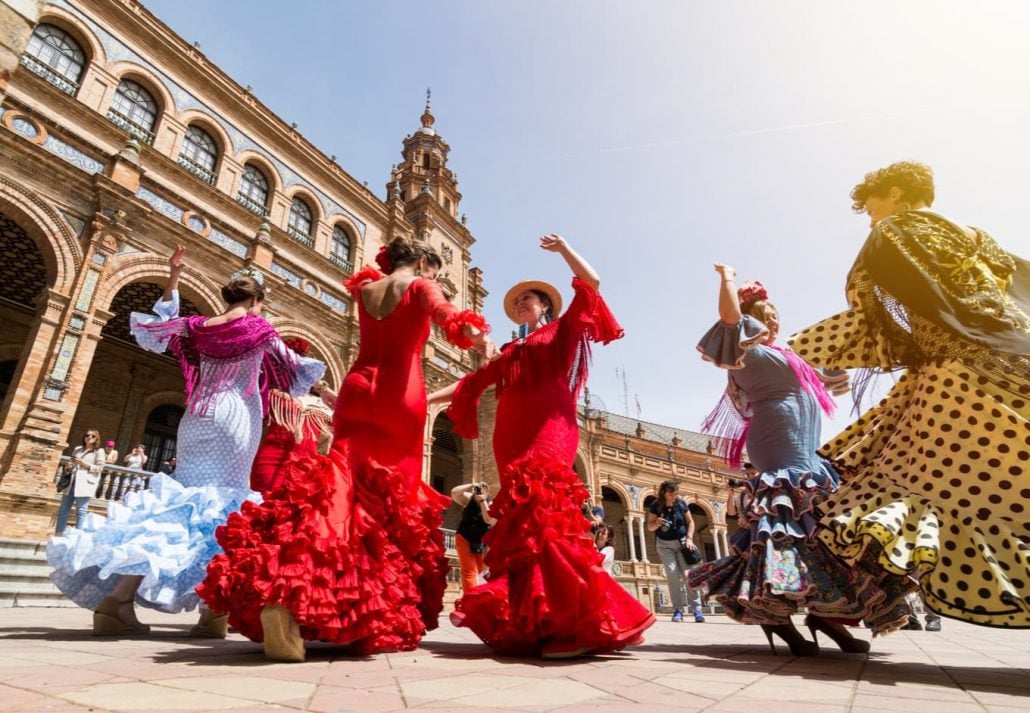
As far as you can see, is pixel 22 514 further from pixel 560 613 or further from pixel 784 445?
pixel 784 445

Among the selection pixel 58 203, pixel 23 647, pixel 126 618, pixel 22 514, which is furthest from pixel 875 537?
pixel 58 203

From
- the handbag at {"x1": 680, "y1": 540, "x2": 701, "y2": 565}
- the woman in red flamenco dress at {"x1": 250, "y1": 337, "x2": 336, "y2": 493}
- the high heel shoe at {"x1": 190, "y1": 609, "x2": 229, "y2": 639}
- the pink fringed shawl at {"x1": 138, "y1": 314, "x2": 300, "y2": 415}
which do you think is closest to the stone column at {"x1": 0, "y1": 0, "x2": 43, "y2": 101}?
the pink fringed shawl at {"x1": 138, "y1": 314, "x2": 300, "y2": 415}

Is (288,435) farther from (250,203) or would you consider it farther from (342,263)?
(342,263)

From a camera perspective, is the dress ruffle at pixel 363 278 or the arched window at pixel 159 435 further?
the arched window at pixel 159 435

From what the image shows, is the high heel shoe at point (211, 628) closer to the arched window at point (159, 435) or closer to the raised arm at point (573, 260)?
the raised arm at point (573, 260)

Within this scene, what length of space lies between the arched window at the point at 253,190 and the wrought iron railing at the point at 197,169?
0.81 metres

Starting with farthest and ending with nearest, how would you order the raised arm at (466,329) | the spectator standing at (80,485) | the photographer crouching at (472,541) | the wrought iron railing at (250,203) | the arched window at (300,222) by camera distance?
the arched window at (300,222), the wrought iron railing at (250,203), the spectator standing at (80,485), the photographer crouching at (472,541), the raised arm at (466,329)

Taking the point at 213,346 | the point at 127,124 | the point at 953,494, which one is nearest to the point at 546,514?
the point at 953,494

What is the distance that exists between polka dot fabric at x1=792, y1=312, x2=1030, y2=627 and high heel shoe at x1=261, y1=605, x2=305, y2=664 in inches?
77.9

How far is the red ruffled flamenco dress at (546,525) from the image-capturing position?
224 centimetres

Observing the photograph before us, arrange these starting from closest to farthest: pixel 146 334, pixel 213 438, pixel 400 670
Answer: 1. pixel 400 670
2. pixel 213 438
3. pixel 146 334

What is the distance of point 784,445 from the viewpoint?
9.01 feet

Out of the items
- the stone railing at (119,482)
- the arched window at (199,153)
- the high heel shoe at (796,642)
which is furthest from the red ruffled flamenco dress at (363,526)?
the arched window at (199,153)

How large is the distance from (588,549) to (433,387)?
14091 mm
